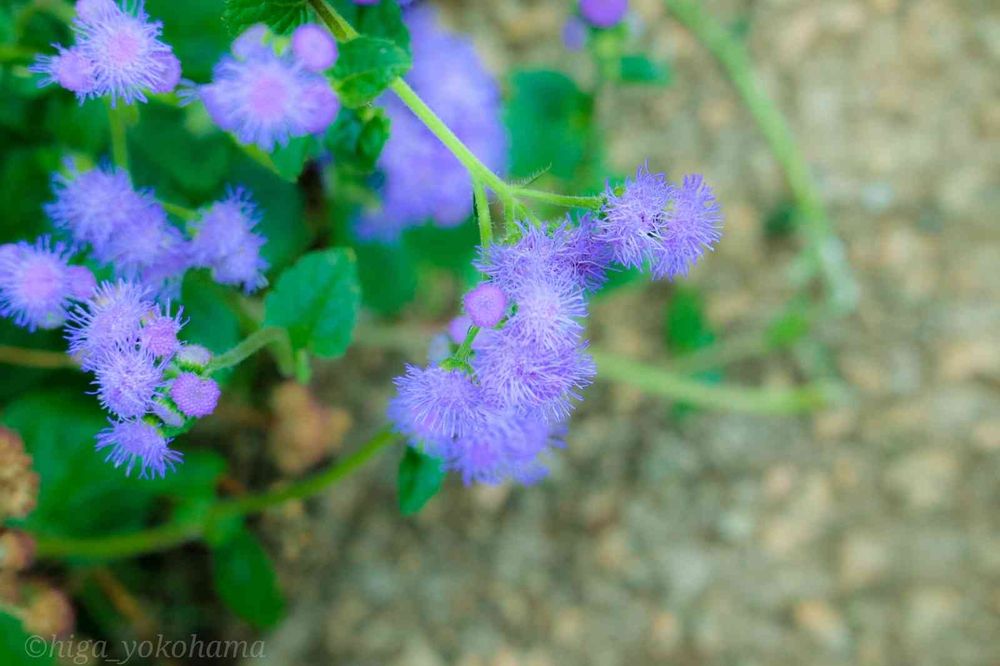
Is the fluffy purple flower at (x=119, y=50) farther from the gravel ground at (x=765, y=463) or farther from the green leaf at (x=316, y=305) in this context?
the gravel ground at (x=765, y=463)

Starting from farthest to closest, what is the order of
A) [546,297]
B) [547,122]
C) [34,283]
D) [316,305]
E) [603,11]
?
[547,122] → [603,11] → [316,305] → [34,283] → [546,297]

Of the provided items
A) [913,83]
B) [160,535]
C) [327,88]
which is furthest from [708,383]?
[327,88]

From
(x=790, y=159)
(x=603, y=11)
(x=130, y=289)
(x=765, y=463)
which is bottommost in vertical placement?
(x=130, y=289)

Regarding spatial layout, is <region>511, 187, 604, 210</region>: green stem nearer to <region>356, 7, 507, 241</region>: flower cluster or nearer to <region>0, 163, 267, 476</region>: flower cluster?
<region>0, 163, 267, 476</region>: flower cluster

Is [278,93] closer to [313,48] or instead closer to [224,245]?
[313,48]

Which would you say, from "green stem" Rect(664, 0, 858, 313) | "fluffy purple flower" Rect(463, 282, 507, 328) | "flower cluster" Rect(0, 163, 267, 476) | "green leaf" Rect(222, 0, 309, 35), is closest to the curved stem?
Result: "flower cluster" Rect(0, 163, 267, 476)

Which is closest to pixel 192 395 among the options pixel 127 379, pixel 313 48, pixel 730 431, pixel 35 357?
pixel 127 379

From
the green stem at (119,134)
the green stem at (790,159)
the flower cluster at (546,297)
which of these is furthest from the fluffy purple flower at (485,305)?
the green stem at (790,159)
